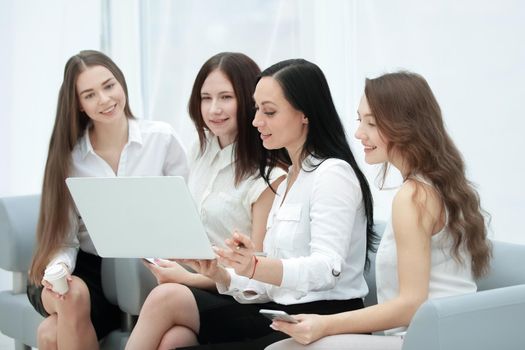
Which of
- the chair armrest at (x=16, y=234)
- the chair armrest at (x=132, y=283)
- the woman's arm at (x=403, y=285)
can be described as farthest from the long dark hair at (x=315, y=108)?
the chair armrest at (x=16, y=234)

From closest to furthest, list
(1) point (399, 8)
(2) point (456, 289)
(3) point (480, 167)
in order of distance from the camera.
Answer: (2) point (456, 289), (3) point (480, 167), (1) point (399, 8)

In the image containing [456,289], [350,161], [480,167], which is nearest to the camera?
[456,289]

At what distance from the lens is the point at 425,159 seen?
1.97 metres

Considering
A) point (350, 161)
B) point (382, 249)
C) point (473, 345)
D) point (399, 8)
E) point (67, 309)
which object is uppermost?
point (399, 8)

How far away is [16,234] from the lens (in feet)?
10.6

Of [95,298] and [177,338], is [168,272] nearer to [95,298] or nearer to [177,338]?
[177,338]

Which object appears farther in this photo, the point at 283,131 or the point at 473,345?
the point at 283,131

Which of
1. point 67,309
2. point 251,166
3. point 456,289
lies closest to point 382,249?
point 456,289

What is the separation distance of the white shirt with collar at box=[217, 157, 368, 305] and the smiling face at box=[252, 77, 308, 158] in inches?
3.1

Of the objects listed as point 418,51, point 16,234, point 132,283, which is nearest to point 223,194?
point 132,283

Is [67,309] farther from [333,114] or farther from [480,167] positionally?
[480,167]

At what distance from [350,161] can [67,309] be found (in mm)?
1054

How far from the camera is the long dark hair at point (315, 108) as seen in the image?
2.26 meters

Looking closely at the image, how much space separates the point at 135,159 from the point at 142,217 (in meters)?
0.94
